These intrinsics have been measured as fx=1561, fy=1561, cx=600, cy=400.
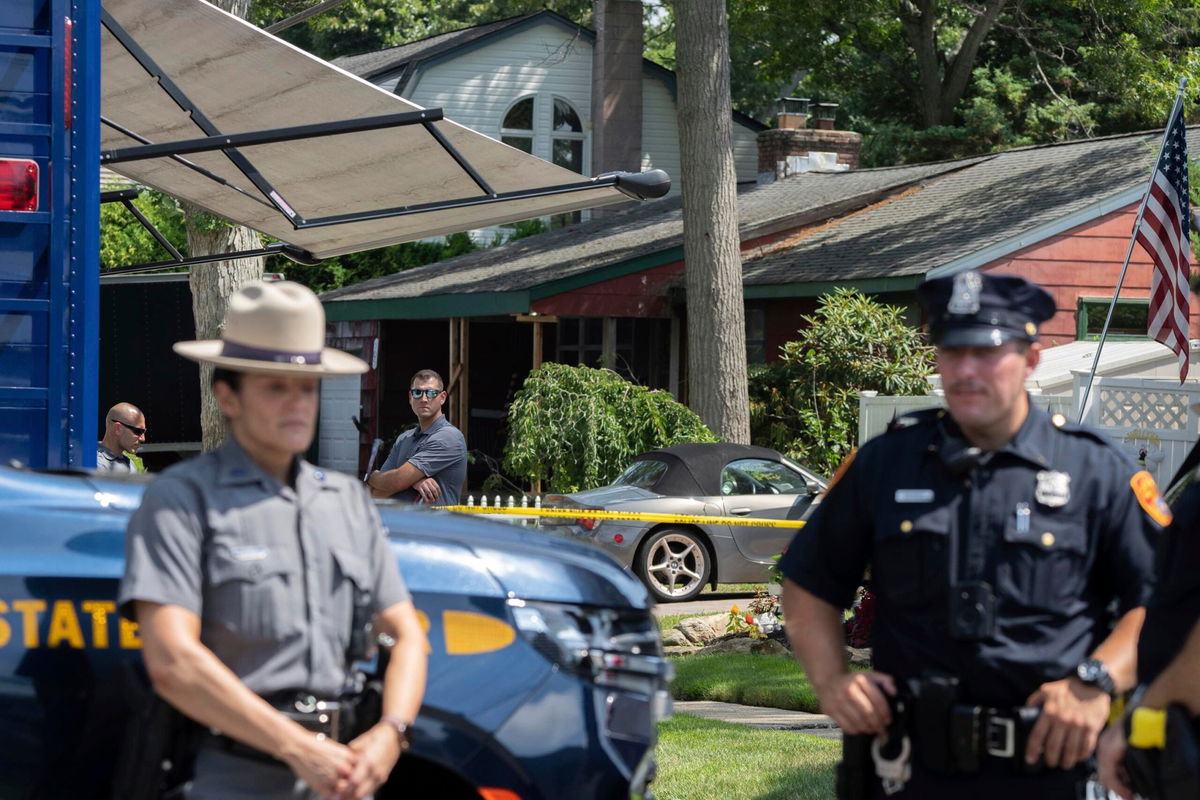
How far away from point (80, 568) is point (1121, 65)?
27.0 m

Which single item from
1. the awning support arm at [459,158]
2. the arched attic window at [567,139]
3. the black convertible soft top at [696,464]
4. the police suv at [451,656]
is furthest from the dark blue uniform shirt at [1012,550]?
the arched attic window at [567,139]

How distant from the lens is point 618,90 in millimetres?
28125

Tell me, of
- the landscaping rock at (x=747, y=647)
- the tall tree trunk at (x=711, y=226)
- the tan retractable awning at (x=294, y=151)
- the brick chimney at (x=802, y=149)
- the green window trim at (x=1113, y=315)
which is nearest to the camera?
the tan retractable awning at (x=294, y=151)

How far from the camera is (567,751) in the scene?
355cm

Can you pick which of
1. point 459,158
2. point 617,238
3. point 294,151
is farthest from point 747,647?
point 617,238

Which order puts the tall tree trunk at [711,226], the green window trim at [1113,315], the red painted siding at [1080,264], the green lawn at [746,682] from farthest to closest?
the green window trim at [1113,315] < the red painted siding at [1080,264] < the tall tree trunk at [711,226] < the green lawn at [746,682]

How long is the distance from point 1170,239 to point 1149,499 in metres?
10.1

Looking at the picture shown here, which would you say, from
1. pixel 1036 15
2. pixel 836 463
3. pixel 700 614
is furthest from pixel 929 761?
pixel 1036 15

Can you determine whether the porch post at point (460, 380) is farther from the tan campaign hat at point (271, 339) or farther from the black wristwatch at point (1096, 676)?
the black wristwatch at point (1096, 676)

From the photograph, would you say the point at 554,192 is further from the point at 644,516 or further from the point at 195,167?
the point at 644,516

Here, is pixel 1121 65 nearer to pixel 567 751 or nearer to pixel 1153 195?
pixel 1153 195

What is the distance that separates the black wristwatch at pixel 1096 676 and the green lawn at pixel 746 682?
570cm

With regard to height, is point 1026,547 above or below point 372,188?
below

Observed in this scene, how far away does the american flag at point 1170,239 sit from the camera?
12.9m
